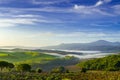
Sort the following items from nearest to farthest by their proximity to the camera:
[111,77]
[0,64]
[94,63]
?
[111,77], [0,64], [94,63]

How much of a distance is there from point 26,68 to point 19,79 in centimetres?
2765

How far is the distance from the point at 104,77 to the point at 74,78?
581 centimetres

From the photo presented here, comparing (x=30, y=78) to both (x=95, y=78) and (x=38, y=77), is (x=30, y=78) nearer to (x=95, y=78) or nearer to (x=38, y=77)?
(x=38, y=77)

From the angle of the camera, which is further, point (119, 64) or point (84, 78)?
point (119, 64)

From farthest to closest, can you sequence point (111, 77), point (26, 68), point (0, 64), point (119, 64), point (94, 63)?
point (94, 63) → point (119, 64) → point (0, 64) → point (26, 68) → point (111, 77)

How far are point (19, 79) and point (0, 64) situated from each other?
1514 inches

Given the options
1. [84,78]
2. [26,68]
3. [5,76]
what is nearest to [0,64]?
[26,68]

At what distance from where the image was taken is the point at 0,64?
105688 mm

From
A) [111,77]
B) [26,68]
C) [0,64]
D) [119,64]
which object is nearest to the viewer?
[111,77]

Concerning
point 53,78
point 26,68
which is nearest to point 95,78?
point 53,78

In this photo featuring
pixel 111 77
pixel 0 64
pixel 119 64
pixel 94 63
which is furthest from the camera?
pixel 94 63

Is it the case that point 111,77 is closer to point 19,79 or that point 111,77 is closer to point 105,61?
point 19,79

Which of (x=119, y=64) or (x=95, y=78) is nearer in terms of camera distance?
(x=95, y=78)

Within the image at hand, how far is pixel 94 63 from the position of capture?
137 meters
